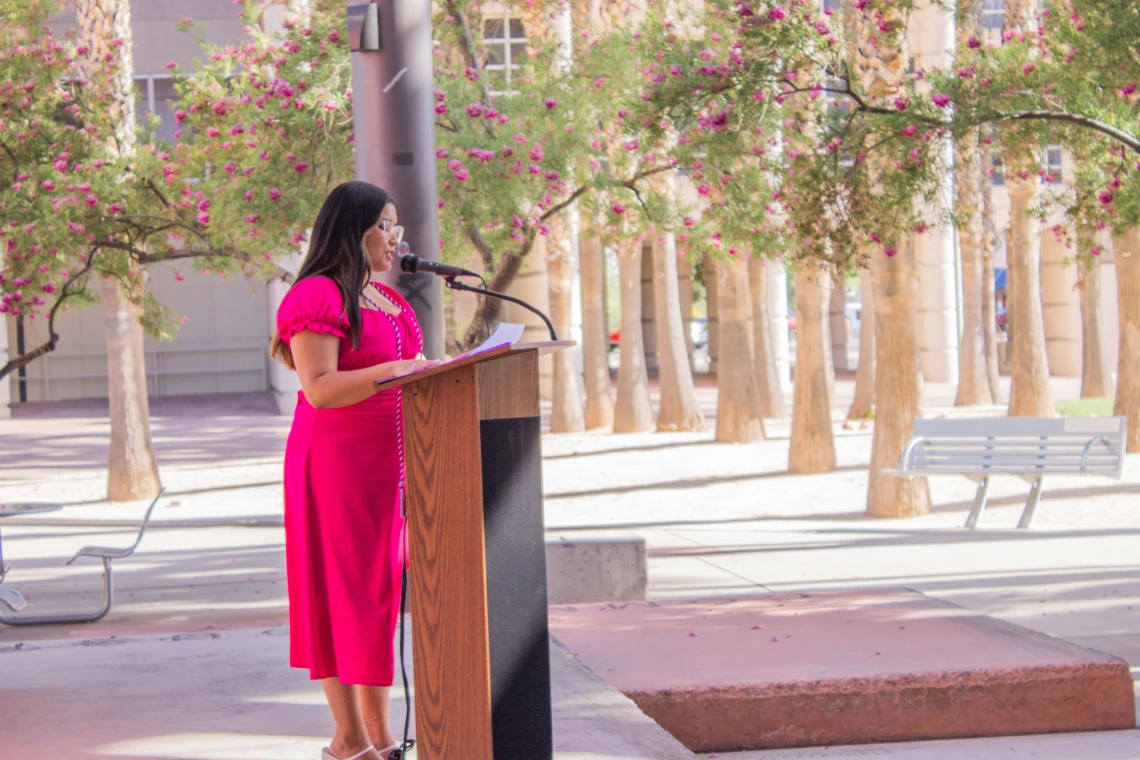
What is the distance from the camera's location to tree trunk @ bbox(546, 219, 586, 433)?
19484 mm

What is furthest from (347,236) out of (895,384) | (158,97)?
(158,97)

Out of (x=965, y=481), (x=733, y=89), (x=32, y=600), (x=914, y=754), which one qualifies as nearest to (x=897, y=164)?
(x=733, y=89)

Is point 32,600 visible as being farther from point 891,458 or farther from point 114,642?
point 891,458

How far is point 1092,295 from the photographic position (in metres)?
22.1

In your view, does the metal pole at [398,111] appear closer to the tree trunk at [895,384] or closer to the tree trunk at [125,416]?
the tree trunk at [895,384]

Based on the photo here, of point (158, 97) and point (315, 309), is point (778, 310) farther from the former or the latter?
point (315, 309)

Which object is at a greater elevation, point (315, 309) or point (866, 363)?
point (315, 309)

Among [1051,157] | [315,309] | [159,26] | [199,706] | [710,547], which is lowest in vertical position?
[710,547]

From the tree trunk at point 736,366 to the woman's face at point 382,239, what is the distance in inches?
591

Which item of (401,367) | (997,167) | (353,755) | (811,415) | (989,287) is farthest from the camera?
(989,287)

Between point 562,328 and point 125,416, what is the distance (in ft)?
24.9

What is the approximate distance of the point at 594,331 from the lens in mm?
21375

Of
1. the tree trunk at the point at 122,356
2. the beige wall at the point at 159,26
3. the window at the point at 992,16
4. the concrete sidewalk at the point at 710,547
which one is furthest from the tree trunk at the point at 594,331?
the beige wall at the point at 159,26

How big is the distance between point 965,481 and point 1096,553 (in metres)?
5.84
